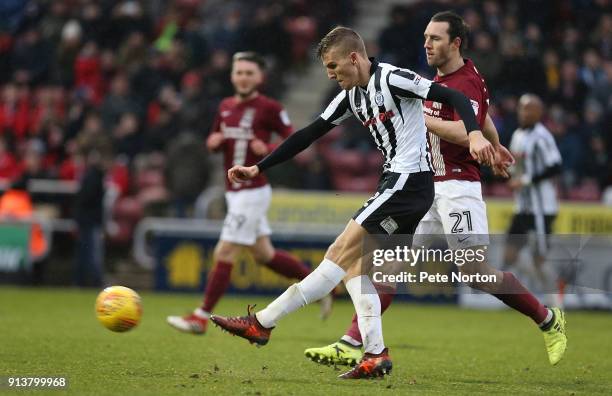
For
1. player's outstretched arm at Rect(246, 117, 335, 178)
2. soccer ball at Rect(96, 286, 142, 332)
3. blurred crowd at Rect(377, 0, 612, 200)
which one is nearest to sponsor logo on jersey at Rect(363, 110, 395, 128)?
player's outstretched arm at Rect(246, 117, 335, 178)

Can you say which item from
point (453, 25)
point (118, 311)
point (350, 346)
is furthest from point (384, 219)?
point (118, 311)

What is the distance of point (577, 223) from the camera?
15711 mm

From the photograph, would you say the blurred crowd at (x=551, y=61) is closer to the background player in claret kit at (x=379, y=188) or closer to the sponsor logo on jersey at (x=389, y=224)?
the background player in claret kit at (x=379, y=188)

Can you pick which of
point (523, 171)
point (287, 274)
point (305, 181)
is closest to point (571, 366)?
point (287, 274)

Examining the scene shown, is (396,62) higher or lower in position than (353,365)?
higher

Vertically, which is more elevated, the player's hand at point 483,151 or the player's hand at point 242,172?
the player's hand at point 483,151

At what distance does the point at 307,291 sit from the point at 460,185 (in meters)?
1.59

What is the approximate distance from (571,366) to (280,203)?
8.31 meters

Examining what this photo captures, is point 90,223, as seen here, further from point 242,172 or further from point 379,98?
point 379,98

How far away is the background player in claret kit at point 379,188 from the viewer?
7.05 meters

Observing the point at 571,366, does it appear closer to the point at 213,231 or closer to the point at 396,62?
the point at 213,231

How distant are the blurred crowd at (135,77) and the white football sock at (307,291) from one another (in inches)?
410

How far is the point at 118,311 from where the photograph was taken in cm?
786

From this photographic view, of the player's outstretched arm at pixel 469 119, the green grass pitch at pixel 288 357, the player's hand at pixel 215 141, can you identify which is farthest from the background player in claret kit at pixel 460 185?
the player's hand at pixel 215 141
